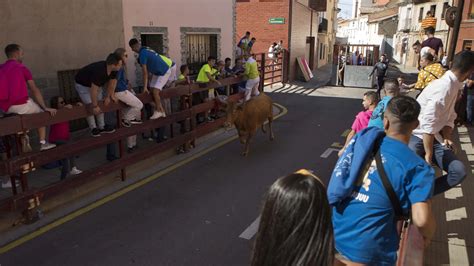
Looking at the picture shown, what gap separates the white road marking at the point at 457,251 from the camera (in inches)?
182

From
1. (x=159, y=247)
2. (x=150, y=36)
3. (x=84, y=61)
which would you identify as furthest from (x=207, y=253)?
(x=150, y=36)

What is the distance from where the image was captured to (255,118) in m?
9.05

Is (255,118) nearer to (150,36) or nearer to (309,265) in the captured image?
(150,36)

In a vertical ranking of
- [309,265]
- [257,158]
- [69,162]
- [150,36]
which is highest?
[150,36]

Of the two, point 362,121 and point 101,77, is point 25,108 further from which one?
point 362,121

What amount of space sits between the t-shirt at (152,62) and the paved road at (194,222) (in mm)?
2010

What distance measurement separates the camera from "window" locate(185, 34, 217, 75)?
13125 millimetres

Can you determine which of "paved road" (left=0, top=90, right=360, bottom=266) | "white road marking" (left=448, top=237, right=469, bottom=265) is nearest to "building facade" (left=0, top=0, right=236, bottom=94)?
"paved road" (left=0, top=90, right=360, bottom=266)

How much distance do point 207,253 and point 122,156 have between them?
9.58ft

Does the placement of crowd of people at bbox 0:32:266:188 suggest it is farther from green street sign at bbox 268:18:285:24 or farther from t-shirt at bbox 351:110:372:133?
green street sign at bbox 268:18:285:24

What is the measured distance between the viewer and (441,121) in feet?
15.1

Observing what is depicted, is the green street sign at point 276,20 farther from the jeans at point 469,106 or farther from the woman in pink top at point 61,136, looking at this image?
the woman in pink top at point 61,136

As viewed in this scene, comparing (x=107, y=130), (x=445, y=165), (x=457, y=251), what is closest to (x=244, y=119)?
(x=107, y=130)

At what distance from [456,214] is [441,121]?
201cm
